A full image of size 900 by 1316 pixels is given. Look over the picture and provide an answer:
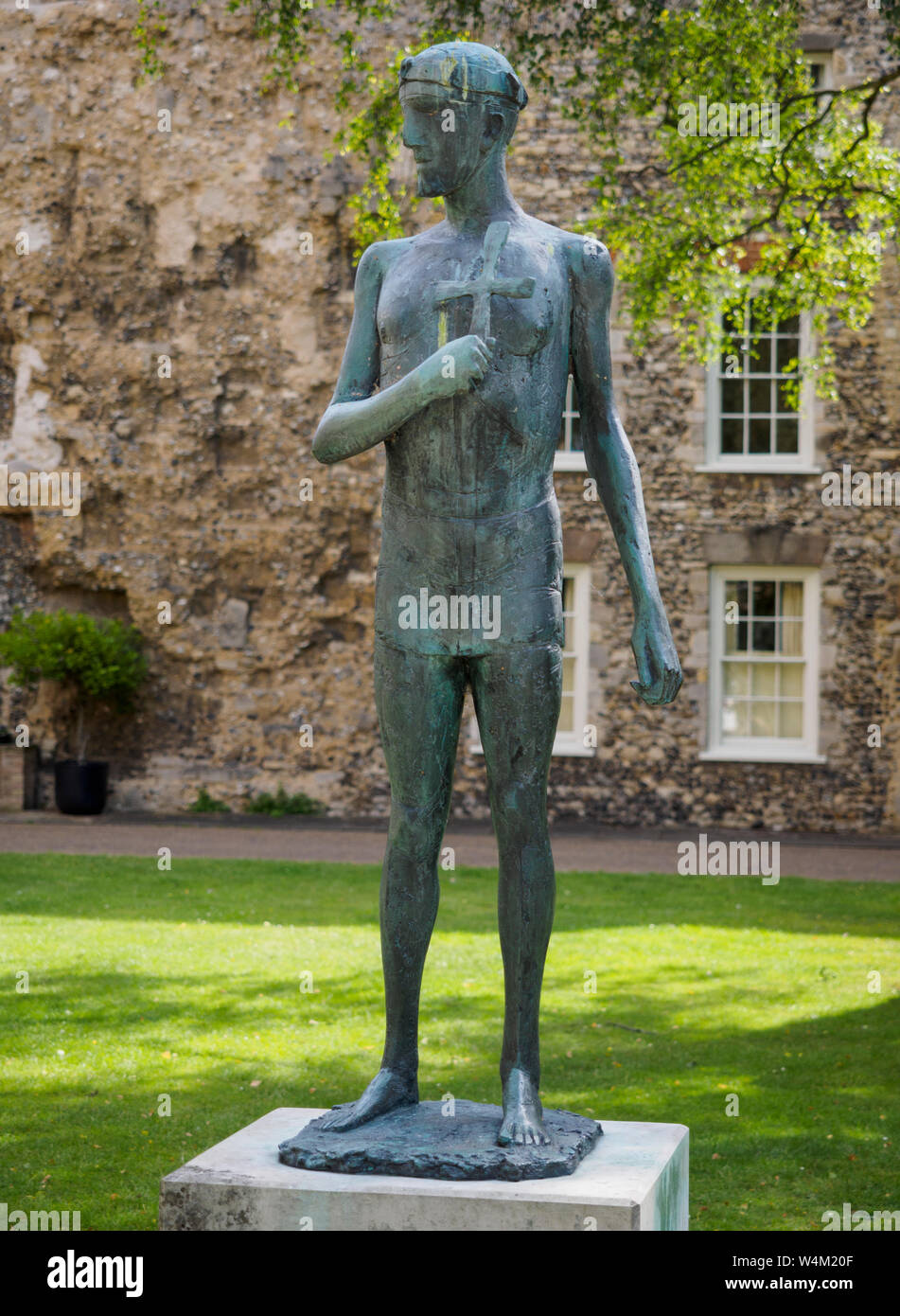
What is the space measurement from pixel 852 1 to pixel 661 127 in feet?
25.8

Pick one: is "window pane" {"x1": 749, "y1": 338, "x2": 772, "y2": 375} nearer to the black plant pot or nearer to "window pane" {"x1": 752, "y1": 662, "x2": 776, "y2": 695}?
"window pane" {"x1": 752, "y1": 662, "x2": 776, "y2": 695}

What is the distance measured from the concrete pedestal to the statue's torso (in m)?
1.25

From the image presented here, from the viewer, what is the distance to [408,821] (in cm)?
396

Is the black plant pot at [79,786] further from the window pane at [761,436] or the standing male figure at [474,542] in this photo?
the standing male figure at [474,542]

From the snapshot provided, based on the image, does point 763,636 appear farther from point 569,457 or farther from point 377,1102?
point 377,1102

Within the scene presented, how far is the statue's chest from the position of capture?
3.83 metres

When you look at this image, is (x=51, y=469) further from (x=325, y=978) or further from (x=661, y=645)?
(x=661, y=645)

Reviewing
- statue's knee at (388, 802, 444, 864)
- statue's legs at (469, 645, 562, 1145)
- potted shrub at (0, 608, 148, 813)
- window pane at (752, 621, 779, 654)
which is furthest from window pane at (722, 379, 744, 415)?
statue's knee at (388, 802, 444, 864)

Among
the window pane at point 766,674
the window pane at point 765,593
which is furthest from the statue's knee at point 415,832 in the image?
the window pane at point 765,593

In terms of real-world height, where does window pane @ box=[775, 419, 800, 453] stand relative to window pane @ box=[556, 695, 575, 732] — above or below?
above

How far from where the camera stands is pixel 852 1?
59.1ft

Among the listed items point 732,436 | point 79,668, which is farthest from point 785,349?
point 79,668

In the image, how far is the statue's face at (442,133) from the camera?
152 inches

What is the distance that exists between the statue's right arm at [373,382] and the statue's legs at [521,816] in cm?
62
